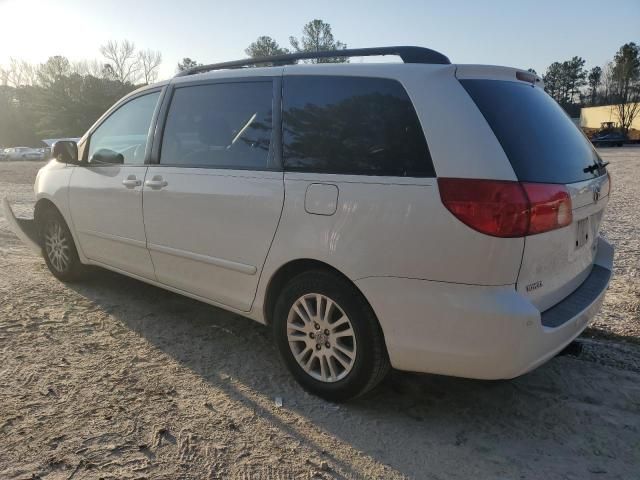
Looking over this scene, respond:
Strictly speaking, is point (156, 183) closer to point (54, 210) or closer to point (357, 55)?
point (357, 55)

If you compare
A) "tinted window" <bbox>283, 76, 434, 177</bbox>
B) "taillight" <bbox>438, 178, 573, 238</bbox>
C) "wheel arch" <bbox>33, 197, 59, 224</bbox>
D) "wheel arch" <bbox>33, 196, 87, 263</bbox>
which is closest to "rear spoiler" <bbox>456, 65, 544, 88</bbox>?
"tinted window" <bbox>283, 76, 434, 177</bbox>

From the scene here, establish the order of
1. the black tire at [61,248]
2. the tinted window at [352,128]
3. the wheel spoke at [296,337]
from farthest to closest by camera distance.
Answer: the black tire at [61,248]
the wheel spoke at [296,337]
the tinted window at [352,128]

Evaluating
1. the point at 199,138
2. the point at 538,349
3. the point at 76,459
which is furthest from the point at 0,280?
the point at 538,349

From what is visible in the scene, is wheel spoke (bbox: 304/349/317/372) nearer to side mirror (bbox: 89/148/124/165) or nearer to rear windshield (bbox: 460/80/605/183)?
rear windshield (bbox: 460/80/605/183)

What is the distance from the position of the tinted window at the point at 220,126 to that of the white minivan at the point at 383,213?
0.01 m

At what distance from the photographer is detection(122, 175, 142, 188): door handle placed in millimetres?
3936

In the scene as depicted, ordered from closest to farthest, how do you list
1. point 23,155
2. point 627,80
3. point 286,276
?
point 286,276
point 23,155
point 627,80

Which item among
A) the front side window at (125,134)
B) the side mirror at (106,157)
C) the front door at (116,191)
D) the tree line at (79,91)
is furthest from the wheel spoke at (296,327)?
the tree line at (79,91)

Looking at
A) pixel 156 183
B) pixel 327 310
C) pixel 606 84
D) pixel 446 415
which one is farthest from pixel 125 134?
pixel 606 84

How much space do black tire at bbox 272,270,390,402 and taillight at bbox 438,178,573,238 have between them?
72 cm

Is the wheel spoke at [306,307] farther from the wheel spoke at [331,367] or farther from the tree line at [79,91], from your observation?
the tree line at [79,91]

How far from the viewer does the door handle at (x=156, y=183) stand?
12.2ft

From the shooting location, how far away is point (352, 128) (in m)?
2.82

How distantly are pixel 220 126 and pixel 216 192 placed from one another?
51 cm
